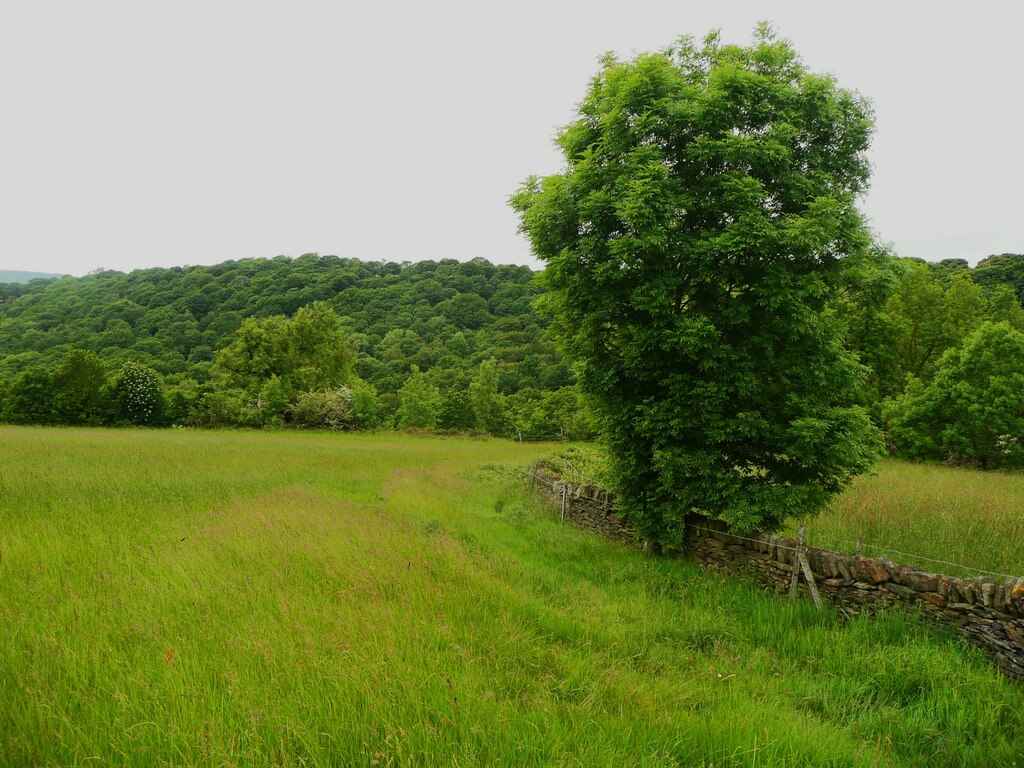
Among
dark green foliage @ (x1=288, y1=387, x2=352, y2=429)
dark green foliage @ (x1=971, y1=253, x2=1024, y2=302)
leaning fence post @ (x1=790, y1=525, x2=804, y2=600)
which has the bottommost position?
dark green foliage @ (x1=288, y1=387, x2=352, y2=429)

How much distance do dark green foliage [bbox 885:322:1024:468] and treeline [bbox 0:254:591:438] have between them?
60.4 ft

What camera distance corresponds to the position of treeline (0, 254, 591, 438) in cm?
4884

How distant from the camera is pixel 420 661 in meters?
4.18

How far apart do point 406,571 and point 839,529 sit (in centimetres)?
840

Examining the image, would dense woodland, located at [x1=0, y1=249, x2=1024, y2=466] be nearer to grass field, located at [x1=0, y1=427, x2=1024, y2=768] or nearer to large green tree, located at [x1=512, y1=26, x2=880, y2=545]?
large green tree, located at [x1=512, y1=26, x2=880, y2=545]

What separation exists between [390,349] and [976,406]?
283 ft

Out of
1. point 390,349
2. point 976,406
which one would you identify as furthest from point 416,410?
point 976,406

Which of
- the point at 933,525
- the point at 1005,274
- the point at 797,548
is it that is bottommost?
the point at 933,525

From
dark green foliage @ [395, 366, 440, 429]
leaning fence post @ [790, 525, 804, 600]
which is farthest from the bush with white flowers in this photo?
leaning fence post @ [790, 525, 804, 600]

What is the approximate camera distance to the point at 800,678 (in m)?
5.15

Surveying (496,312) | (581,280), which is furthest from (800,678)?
(496,312)

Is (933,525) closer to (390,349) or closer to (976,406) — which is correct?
(976,406)

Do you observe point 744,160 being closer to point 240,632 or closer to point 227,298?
point 240,632

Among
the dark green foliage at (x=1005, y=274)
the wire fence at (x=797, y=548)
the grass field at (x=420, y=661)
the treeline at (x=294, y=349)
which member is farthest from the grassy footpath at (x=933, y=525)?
the dark green foliage at (x=1005, y=274)
